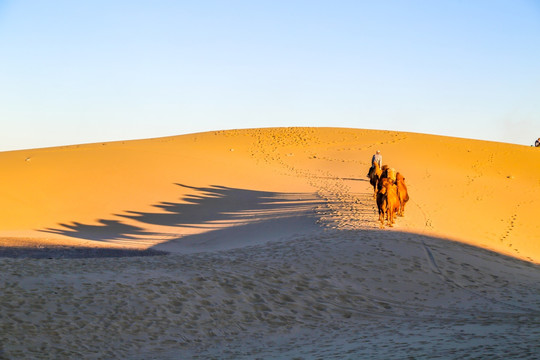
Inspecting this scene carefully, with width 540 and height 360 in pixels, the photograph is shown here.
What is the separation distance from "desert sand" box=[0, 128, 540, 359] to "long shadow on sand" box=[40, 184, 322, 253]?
0.13 meters

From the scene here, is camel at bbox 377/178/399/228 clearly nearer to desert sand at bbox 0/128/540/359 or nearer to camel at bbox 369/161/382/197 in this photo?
desert sand at bbox 0/128/540/359

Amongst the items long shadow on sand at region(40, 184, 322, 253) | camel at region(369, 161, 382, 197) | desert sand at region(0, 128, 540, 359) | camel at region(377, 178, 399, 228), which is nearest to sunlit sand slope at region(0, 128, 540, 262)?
long shadow on sand at region(40, 184, 322, 253)

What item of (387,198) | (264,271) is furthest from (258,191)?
(264,271)

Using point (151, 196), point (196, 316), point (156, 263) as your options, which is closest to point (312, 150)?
point (151, 196)

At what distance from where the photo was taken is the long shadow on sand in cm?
2145

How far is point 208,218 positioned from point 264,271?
14.7 m

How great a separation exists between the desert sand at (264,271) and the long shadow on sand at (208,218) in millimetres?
128

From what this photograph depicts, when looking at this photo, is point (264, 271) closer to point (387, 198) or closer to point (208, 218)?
point (387, 198)

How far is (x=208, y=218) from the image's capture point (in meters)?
26.3

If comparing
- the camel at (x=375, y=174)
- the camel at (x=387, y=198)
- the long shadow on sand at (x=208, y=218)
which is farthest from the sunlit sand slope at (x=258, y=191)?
the camel at (x=375, y=174)

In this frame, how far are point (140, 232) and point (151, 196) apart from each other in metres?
7.47

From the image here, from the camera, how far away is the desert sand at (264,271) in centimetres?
791

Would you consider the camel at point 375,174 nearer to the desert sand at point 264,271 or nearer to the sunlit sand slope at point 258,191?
the sunlit sand slope at point 258,191

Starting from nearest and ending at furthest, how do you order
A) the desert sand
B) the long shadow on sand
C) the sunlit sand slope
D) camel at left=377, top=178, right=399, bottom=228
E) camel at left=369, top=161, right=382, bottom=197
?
1. the desert sand
2. camel at left=377, top=178, right=399, bottom=228
3. the sunlit sand slope
4. the long shadow on sand
5. camel at left=369, top=161, right=382, bottom=197
